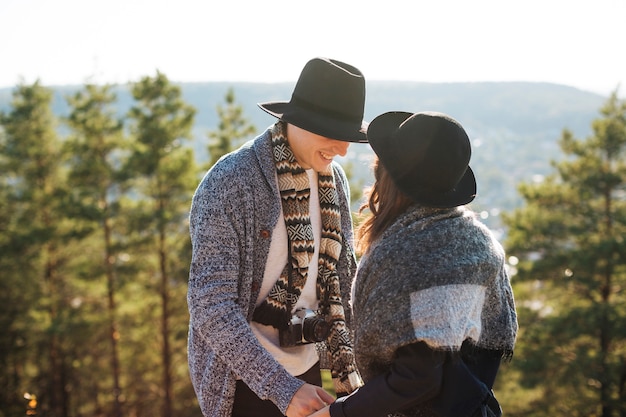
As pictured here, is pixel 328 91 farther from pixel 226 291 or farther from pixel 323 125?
pixel 226 291

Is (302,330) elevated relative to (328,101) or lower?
lower

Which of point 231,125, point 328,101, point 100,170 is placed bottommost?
point 100,170

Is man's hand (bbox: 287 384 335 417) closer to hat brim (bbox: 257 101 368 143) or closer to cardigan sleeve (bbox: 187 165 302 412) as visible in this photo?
cardigan sleeve (bbox: 187 165 302 412)

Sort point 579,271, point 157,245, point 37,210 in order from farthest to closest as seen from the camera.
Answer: point 37,210
point 157,245
point 579,271

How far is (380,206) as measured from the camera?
1.79 meters

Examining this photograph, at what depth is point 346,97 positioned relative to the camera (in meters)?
2.05

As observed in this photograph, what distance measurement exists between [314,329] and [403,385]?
52 centimetres

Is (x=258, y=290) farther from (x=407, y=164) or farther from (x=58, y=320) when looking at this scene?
(x=58, y=320)

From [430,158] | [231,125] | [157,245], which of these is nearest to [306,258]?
[430,158]

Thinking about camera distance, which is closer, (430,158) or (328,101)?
(430,158)

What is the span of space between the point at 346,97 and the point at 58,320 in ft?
51.4

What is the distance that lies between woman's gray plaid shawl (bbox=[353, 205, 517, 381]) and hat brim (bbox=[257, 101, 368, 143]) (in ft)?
1.29

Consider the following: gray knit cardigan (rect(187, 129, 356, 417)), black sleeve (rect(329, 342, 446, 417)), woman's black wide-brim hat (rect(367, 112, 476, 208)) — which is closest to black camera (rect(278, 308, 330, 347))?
gray knit cardigan (rect(187, 129, 356, 417))

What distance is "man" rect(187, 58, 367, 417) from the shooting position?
1.82m
